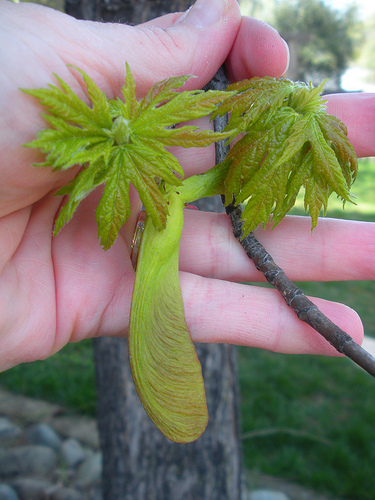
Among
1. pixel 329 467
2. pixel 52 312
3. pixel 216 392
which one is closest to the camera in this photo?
pixel 52 312

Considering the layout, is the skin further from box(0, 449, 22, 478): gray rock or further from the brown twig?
box(0, 449, 22, 478): gray rock

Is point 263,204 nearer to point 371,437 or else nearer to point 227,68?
point 227,68

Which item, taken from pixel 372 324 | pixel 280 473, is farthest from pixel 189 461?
pixel 372 324

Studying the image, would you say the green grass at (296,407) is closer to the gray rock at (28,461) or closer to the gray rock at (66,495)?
the gray rock at (28,461)

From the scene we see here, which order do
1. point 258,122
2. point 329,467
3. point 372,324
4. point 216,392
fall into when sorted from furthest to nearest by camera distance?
point 372,324
point 329,467
point 216,392
point 258,122

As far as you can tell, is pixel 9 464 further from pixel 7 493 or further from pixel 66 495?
pixel 66 495

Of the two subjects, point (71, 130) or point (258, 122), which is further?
point (258, 122)

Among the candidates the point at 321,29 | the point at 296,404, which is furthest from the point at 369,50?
the point at 296,404
